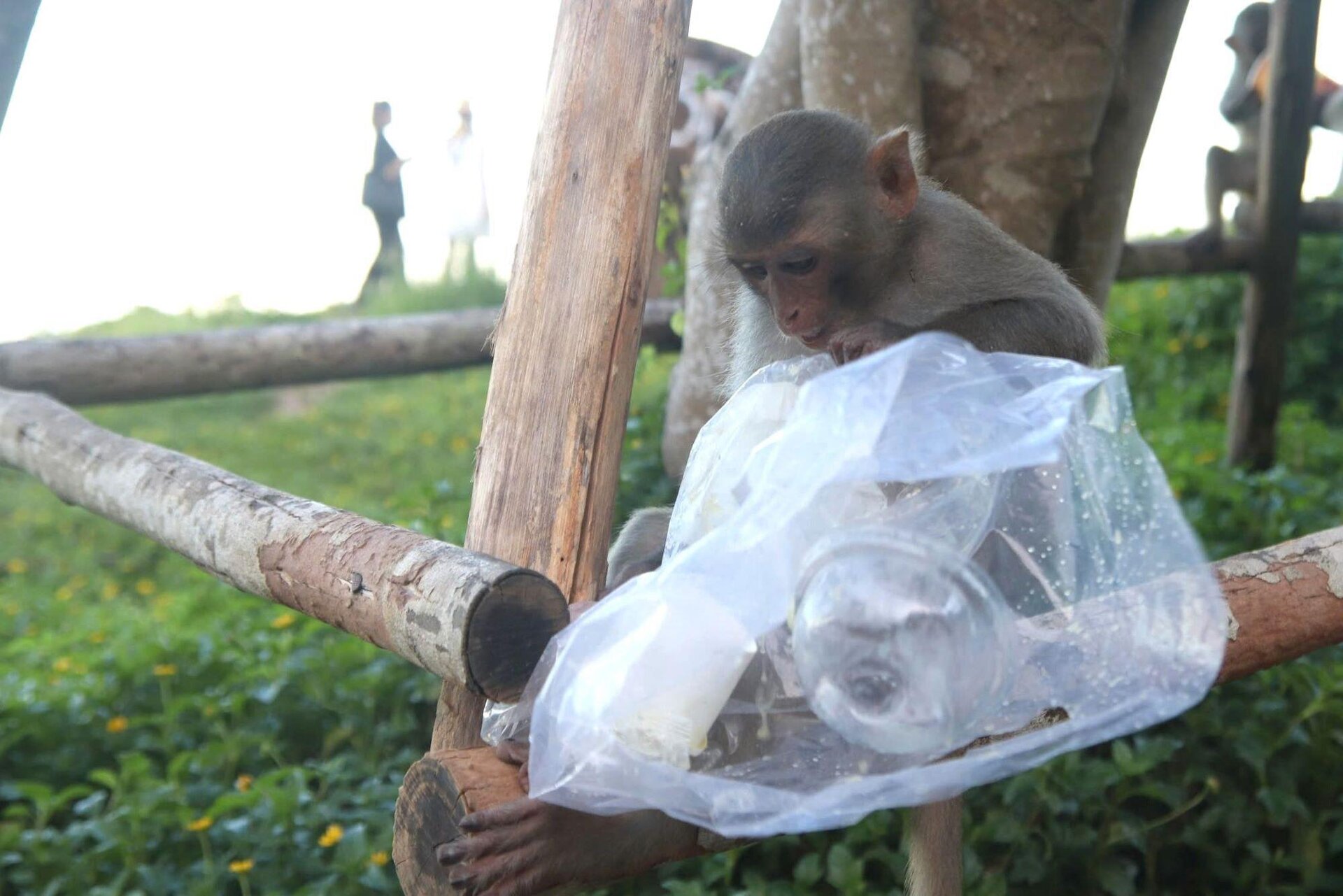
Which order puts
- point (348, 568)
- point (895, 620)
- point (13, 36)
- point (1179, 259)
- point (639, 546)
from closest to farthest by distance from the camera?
point (895, 620) → point (348, 568) → point (639, 546) → point (13, 36) → point (1179, 259)

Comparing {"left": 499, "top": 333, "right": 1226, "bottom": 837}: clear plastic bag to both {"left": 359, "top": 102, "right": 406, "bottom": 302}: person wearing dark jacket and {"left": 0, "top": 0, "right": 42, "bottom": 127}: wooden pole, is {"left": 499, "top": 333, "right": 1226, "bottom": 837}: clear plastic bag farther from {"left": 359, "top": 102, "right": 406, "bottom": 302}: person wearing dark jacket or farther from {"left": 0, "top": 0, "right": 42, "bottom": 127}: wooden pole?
{"left": 359, "top": 102, "right": 406, "bottom": 302}: person wearing dark jacket

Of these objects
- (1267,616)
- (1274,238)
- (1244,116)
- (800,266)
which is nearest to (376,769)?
(800,266)

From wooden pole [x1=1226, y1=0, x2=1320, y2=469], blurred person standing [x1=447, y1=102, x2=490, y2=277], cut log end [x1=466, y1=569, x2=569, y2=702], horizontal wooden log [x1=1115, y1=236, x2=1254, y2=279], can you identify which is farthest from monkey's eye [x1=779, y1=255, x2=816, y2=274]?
blurred person standing [x1=447, y1=102, x2=490, y2=277]

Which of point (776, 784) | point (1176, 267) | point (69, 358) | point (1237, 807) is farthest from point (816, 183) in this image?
point (1176, 267)

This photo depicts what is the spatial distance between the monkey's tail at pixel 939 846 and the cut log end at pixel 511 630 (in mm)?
839

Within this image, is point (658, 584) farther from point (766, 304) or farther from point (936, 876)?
point (766, 304)

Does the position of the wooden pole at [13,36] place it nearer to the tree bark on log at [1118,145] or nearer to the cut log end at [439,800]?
the cut log end at [439,800]

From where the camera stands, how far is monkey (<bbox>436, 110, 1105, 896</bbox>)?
2234mm

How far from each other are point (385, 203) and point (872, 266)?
10.5 meters

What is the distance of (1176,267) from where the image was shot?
229 inches

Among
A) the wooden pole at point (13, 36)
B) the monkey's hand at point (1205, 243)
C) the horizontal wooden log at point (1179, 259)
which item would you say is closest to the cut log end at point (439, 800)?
the wooden pole at point (13, 36)

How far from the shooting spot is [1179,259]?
19.1ft

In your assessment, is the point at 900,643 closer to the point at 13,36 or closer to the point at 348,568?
the point at 348,568

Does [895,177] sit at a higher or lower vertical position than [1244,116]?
lower
